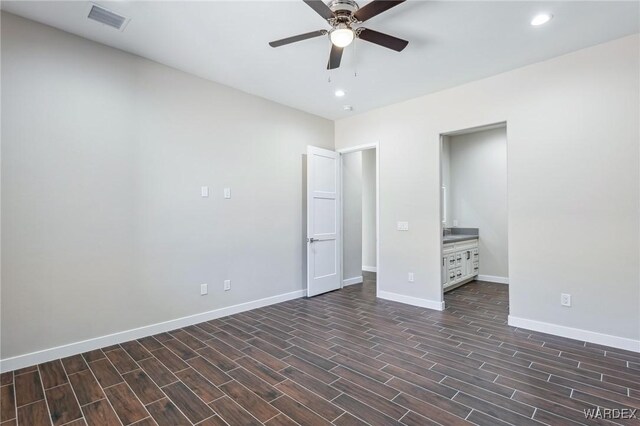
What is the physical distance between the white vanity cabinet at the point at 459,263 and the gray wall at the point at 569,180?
2.75 feet

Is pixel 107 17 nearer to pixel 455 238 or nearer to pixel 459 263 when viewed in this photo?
pixel 455 238

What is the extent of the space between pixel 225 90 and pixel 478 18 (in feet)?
9.59

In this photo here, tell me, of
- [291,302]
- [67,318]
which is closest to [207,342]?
[67,318]

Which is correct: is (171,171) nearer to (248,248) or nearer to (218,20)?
(248,248)

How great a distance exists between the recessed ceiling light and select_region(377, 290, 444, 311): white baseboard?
322 cm

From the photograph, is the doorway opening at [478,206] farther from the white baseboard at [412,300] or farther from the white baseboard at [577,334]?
the white baseboard at [577,334]

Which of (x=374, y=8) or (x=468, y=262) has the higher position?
(x=374, y=8)

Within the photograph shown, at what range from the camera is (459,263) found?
5.24 m

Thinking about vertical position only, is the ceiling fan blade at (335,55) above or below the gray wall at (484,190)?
above

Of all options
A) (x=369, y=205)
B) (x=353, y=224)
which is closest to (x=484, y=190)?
(x=369, y=205)

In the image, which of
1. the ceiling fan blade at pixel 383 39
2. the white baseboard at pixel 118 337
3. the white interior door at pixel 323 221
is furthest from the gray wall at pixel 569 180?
the white baseboard at pixel 118 337

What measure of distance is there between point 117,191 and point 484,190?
595 centimetres

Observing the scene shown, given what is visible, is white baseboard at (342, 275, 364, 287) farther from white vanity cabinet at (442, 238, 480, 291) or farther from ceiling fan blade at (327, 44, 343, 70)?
ceiling fan blade at (327, 44, 343, 70)

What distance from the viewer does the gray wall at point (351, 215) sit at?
18.2ft
